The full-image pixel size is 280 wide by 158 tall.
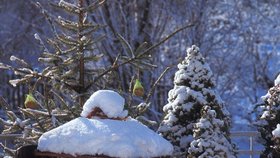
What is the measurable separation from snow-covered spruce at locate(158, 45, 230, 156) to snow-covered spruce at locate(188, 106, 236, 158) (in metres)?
0.42

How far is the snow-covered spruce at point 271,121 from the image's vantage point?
7035 millimetres

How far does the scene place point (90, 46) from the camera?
6559 millimetres

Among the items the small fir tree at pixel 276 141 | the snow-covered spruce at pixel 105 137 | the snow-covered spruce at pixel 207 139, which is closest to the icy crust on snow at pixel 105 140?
the snow-covered spruce at pixel 105 137

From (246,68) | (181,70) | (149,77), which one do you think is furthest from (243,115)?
(181,70)

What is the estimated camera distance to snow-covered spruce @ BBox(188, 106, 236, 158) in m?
6.08

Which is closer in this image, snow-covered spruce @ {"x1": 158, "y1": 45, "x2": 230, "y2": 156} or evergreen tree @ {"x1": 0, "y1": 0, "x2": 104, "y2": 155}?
evergreen tree @ {"x1": 0, "y1": 0, "x2": 104, "y2": 155}

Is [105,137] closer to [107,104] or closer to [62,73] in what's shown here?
[107,104]

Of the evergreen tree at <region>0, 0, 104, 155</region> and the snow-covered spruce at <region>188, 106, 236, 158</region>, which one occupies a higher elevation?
the evergreen tree at <region>0, 0, 104, 155</region>

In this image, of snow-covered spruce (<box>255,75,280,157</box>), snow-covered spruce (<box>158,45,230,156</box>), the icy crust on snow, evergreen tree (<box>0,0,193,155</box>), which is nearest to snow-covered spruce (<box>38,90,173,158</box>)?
the icy crust on snow

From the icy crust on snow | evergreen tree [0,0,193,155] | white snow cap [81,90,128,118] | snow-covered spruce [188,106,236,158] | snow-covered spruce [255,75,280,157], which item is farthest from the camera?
snow-covered spruce [255,75,280,157]

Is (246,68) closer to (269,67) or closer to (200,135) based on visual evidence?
(269,67)

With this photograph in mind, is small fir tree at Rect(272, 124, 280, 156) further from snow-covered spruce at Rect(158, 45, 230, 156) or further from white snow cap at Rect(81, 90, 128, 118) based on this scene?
white snow cap at Rect(81, 90, 128, 118)

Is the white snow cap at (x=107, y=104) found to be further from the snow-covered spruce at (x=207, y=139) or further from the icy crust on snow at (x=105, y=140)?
the snow-covered spruce at (x=207, y=139)

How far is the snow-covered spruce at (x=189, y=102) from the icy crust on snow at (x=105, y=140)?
1505 mm
